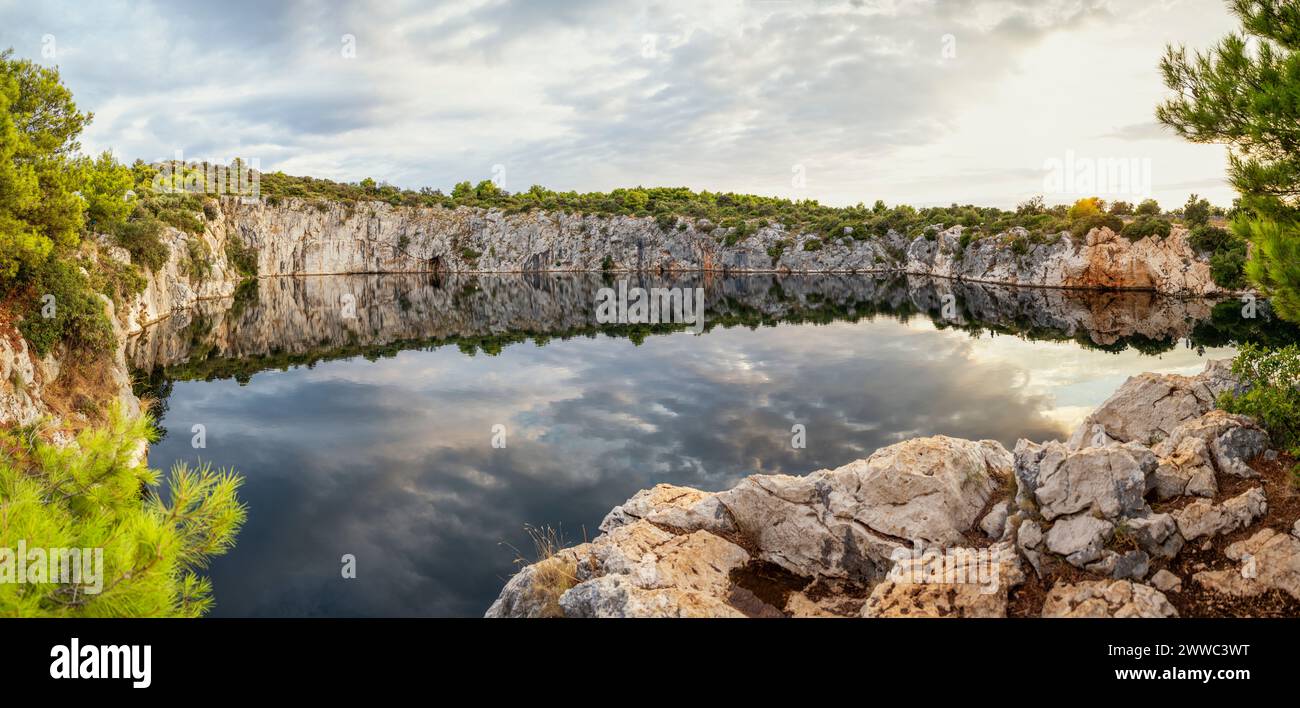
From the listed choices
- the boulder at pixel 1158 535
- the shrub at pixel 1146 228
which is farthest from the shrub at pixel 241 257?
the shrub at pixel 1146 228

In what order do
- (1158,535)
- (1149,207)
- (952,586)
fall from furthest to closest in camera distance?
(1149,207)
(952,586)
(1158,535)

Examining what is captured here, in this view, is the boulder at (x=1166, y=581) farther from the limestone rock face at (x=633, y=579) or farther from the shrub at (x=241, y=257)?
the shrub at (x=241, y=257)

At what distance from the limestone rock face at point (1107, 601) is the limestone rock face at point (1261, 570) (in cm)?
65

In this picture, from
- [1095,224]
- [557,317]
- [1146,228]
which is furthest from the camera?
[1095,224]

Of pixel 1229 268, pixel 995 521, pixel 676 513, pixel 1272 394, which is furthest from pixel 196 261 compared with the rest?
pixel 1229 268

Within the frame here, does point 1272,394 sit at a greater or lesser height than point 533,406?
greater

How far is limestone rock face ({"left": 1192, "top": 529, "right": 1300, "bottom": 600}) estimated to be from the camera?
23.3ft

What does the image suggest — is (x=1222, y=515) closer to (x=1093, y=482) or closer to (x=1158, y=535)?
(x=1158, y=535)

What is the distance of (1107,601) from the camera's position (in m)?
7.26

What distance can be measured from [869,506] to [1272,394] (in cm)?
582

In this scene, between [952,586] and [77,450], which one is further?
[952,586]

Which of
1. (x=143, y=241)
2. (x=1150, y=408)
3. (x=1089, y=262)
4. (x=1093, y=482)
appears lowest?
(x=1093, y=482)

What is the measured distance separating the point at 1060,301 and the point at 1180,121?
5041 centimetres

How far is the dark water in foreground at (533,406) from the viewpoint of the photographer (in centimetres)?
1508
